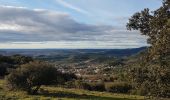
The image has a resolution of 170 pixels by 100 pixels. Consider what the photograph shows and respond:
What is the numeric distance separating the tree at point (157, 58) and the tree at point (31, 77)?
110ft

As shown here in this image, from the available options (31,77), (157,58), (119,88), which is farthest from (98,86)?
(157,58)

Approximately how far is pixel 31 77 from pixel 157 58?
3555 cm

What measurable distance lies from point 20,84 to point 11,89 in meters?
1.90

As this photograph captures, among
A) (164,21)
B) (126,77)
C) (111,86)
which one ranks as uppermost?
(164,21)

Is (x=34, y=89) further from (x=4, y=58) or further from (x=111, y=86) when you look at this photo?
(x=4, y=58)

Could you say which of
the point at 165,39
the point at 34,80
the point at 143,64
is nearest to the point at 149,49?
the point at 143,64

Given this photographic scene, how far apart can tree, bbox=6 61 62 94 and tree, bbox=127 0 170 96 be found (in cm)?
3350

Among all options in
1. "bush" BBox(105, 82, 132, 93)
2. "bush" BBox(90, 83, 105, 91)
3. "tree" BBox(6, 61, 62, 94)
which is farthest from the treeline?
"bush" BBox(90, 83, 105, 91)

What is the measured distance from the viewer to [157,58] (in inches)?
1016

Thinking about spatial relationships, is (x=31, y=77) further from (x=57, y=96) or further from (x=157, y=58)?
(x=157, y=58)

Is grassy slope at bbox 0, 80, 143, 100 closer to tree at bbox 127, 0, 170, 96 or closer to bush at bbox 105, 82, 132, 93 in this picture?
bush at bbox 105, 82, 132, 93

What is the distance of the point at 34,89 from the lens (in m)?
59.7

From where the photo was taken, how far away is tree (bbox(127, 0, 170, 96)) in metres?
25.1

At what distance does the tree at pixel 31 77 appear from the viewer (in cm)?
5862
